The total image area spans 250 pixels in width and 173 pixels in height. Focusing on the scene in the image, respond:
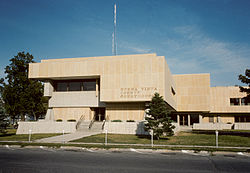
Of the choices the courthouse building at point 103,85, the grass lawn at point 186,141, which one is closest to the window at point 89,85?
A: the courthouse building at point 103,85

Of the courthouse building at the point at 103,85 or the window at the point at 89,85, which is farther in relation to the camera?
the window at the point at 89,85

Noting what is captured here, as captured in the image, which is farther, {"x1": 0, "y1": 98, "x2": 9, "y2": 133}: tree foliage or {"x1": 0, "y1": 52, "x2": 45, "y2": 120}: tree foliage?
{"x1": 0, "y1": 52, "x2": 45, "y2": 120}: tree foliage

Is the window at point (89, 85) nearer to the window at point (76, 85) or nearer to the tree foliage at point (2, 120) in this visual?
the window at point (76, 85)

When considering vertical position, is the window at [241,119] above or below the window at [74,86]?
below

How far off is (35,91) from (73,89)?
11.1 meters

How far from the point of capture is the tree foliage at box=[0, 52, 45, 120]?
144ft

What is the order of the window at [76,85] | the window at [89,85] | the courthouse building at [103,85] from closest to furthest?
the courthouse building at [103,85] < the window at [89,85] < the window at [76,85]

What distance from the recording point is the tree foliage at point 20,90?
4388 centimetres

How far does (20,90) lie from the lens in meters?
45.0

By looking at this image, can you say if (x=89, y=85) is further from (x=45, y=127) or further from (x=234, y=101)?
(x=234, y=101)

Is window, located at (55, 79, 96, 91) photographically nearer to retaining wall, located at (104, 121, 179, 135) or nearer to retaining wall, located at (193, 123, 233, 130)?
retaining wall, located at (104, 121, 179, 135)

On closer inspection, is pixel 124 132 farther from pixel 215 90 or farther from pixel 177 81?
pixel 215 90

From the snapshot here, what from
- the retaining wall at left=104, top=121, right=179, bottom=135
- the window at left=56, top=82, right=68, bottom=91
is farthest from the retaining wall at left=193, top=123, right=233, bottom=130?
the window at left=56, top=82, right=68, bottom=91

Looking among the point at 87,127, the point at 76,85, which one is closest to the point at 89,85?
the point at 76,85
